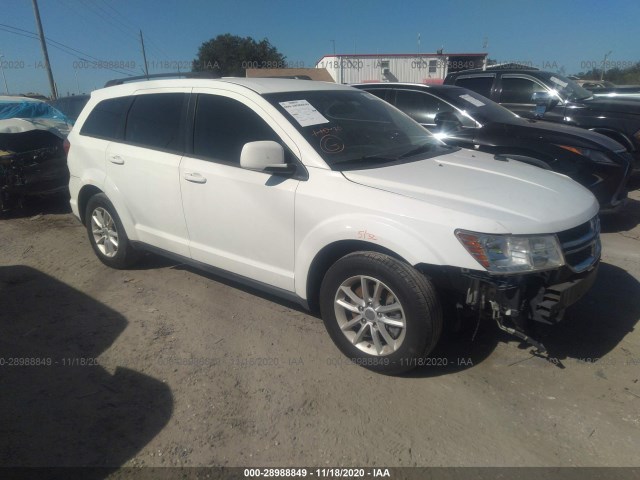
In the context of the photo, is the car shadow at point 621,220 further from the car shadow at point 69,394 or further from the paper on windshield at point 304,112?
the car shadow at point 69,394

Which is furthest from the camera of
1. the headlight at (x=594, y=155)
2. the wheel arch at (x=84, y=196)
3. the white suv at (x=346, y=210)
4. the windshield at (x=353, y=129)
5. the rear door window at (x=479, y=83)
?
Result: the rear door window at (x=479, y=83)

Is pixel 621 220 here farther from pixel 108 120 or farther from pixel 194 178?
pixel 108 120

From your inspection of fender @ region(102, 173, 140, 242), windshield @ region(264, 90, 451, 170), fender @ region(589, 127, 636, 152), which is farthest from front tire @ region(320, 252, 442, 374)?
fender @ region(589, 127, 636, 152)

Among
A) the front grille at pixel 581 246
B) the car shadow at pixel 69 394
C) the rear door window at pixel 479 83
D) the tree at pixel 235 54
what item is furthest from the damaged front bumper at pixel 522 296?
the tree at pixel 235 54

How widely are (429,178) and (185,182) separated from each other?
189cm

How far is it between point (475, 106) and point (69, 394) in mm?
5589

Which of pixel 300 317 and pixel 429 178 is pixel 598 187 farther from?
pixel 300 317

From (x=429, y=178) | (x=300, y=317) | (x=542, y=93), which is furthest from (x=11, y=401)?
(x=542, y=93)

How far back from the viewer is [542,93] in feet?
25.1

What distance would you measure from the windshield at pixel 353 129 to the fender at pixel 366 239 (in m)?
0.44

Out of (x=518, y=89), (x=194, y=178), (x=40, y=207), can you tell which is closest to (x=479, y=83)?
(x=518, y=89)

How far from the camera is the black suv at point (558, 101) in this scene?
23.1ft

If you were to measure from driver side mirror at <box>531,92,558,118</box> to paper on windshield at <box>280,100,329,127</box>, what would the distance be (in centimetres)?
528

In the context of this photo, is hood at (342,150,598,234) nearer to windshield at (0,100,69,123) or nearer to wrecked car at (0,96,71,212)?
wrecked car at (0,96,71,212)
